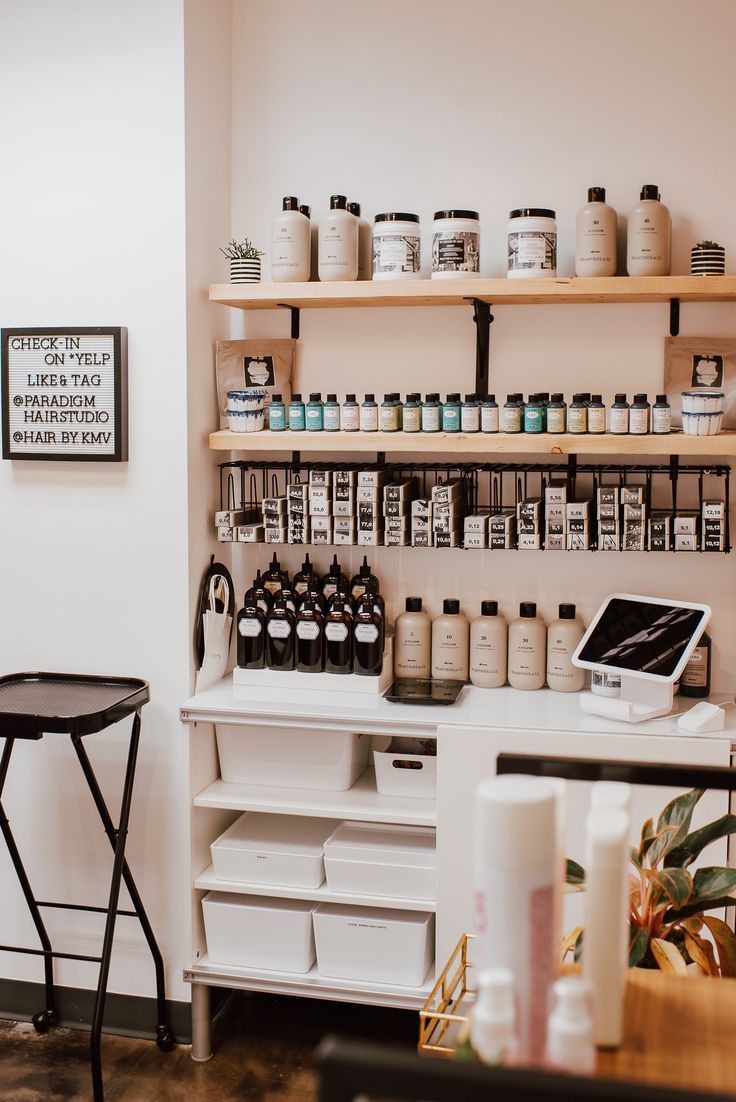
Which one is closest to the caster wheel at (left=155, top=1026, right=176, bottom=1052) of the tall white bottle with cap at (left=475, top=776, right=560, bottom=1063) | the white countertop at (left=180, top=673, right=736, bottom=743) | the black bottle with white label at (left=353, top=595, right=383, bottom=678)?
the white countertop at (left=180, top=673, right=736, bottom=743)

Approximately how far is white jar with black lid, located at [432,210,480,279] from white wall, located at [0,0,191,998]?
67 centimetres

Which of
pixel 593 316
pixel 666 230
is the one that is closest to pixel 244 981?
pixel 593 316

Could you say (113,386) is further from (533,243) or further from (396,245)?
(533,243)

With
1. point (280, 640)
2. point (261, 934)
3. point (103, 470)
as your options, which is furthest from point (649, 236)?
point (261, 934)

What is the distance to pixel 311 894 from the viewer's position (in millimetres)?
2805

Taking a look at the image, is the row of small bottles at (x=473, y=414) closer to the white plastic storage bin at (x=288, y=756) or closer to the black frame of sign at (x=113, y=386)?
the black frame of sign at (x=113, y=386)

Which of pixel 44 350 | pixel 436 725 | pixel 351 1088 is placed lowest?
pixel 436 725

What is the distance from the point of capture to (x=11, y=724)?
2.55 meters

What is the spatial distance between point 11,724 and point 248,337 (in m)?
1.33

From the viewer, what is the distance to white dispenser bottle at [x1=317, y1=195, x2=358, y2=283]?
9.43ft

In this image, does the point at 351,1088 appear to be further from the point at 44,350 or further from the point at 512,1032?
the point at 44,350

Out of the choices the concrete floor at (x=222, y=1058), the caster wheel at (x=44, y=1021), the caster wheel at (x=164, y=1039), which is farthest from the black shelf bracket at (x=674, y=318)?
the caster wheel at (x=44, y=1021)

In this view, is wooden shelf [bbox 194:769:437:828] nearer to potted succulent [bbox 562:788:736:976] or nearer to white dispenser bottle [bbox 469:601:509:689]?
white dispenser bottle [bbox 469:601:509:689]

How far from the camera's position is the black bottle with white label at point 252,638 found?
2926 mm
